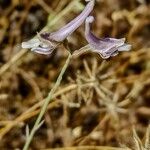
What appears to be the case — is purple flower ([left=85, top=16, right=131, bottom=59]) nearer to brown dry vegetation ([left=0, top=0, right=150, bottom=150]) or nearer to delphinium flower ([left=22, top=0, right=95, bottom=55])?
delphinium flower ([left=22, top=0, right=95, bottom=55])

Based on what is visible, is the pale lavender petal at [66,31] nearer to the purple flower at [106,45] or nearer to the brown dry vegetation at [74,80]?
the purple flower at [106,45]

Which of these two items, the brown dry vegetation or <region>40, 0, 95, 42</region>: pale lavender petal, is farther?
the brown dry vegetation

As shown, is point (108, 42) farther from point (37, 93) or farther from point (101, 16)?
point (101, 16)

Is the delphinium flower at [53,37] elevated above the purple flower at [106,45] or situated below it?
above

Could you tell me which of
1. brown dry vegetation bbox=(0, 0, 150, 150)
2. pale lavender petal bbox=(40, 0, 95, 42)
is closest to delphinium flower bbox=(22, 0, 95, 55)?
pale lavender petal bbox=(40, 0, 95, 42)

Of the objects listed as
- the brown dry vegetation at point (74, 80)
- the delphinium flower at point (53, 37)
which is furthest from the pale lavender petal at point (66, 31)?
the brown dry vegetation at point (74, 80)

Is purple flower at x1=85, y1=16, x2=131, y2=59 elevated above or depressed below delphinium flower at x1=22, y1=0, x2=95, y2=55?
below

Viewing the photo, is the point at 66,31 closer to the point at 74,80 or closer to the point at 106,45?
the point at 106,45

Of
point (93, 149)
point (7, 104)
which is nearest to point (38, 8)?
point (7, 104)

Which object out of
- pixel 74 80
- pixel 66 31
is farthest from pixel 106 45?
pixel 74 80
